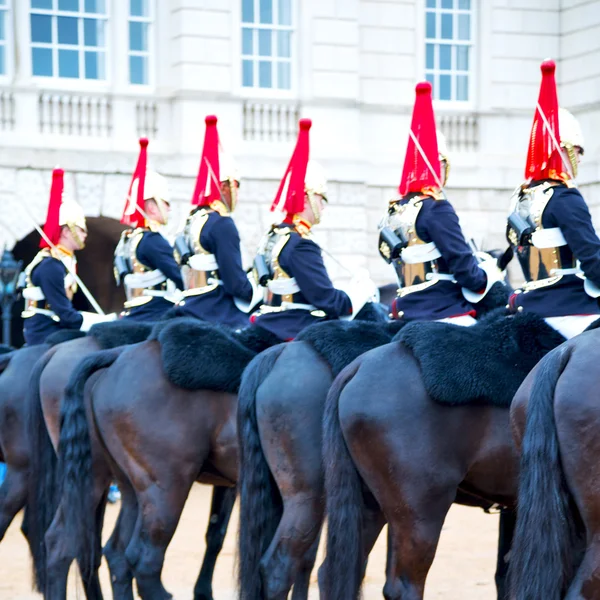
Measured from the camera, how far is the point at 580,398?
5309mm

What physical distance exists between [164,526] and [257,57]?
11021mm

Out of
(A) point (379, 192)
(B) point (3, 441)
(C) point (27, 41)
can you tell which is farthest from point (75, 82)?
(B) point (3, 441)

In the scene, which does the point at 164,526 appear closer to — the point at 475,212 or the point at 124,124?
the point at 124,124

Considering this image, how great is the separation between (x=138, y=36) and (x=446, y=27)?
4120 millimetres

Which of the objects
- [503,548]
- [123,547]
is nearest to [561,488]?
[503,548]

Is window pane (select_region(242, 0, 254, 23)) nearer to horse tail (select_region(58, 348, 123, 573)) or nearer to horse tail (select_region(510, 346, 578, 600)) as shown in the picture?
horse tail (select_region(58, 348, 123, 573))

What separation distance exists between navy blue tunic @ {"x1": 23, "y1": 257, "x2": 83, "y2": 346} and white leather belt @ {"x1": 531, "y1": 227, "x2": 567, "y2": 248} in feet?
14.9

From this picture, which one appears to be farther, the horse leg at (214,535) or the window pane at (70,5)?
the window pane at (70,5)

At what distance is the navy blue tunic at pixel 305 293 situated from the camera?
7.89 meters

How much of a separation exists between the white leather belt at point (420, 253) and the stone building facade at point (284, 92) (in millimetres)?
9700

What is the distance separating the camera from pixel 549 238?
658 centimetres

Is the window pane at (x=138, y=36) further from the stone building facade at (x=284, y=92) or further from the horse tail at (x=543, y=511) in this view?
the horse tail at (x=543, y=511)

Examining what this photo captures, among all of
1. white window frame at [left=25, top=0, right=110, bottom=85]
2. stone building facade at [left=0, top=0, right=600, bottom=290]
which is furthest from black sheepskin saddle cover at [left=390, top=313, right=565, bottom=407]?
white window frame at [left=25, top=0, right=110, bottom=85]

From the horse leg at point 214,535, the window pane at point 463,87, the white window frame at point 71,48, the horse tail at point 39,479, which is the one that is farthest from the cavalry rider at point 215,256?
the window pane at point 463,87
